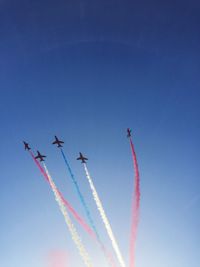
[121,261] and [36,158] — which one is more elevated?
[36,158]

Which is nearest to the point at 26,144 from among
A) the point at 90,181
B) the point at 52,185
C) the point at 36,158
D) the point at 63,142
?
the point at 36,158

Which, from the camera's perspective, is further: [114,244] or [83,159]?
[83,159]

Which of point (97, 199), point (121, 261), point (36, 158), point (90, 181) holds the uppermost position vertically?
point (36, 158)

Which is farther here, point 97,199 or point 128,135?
point 128,135

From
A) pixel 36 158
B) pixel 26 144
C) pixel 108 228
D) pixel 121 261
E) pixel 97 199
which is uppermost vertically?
pixel 26 144

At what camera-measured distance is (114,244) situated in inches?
1831

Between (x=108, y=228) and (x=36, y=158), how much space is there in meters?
20.2

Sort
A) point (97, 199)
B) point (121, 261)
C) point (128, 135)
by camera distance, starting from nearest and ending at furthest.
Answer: point (121, 261) < point (97, 199) < point (128, 135)

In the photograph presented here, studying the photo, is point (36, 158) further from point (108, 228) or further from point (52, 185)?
point (108, 228)

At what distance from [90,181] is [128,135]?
11686 mm

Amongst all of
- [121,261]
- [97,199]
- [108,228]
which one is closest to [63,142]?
[97,199]

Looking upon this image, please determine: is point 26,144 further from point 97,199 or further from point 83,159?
point 97,199

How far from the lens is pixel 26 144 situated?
190 feet

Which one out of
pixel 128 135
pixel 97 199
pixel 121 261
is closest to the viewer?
pixel 121 261
